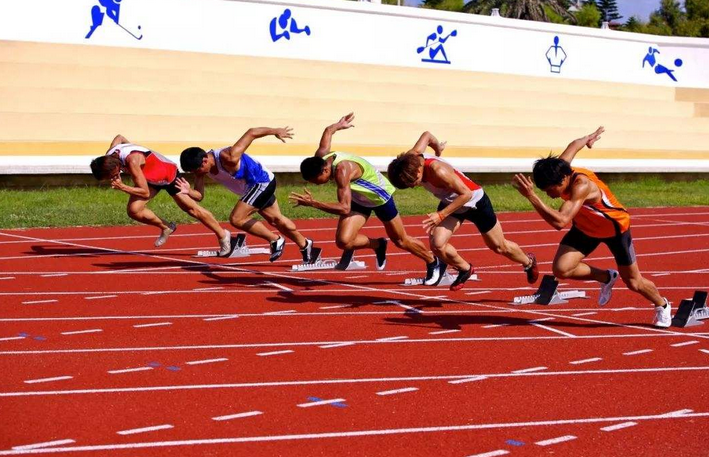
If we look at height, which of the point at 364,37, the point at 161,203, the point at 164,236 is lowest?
the point at 161,203


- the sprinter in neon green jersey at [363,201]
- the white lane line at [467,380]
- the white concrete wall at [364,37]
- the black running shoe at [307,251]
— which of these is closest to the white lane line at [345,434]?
the white lane line at [467,380]

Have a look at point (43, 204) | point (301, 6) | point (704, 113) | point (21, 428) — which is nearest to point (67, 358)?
point (21, 428)

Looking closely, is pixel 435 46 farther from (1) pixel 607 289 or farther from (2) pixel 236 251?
(1) pixel 607 289

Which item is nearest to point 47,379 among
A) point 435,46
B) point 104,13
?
point 104,13

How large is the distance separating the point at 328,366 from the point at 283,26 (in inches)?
740

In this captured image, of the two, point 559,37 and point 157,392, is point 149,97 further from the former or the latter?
point 157,392

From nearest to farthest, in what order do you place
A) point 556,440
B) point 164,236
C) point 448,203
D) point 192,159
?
point 556,440 < point 448,203 < point 192,159 < point 164,236

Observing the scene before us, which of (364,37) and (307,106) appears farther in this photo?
(364,37)

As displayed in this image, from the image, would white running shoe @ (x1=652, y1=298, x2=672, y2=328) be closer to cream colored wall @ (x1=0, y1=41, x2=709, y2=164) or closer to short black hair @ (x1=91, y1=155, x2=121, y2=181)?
short black hair @ (x1=91, y1=155, x2=121, y2=181)

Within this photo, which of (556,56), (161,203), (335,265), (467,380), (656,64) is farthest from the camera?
(656,64)

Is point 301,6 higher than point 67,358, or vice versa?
point 301,6

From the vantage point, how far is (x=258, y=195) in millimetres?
12414

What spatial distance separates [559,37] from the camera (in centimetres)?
3017

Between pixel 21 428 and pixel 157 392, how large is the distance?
100 cm
